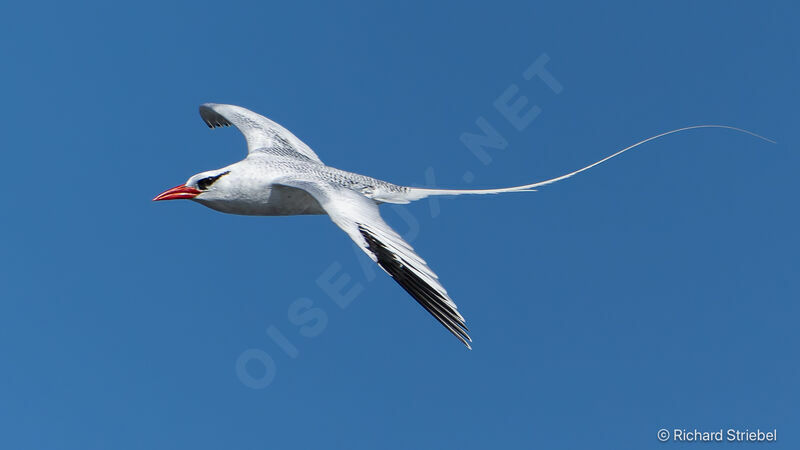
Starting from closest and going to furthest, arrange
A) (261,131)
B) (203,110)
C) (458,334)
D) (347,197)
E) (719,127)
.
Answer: (458,334)
(347,197)
(719,127)
(261,131)
(203,110)

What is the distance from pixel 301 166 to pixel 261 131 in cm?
215

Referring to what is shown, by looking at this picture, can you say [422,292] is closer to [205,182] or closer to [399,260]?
[399,260]

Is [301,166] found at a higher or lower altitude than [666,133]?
lower

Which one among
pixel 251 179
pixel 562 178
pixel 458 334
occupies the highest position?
pixel 562 178

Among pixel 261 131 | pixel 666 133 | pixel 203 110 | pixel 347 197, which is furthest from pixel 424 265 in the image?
pixel 203 110

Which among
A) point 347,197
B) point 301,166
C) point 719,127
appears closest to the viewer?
point 347,197

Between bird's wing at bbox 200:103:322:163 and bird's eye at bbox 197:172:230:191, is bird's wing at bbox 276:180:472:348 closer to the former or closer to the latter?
bird's eye at bbox 197:172:230:191

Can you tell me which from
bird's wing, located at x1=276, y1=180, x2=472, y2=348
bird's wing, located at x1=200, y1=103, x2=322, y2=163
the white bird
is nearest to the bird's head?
the white bird

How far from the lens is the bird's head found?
10.9 metres

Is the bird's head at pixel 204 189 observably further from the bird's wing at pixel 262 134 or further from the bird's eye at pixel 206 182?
the bird's wing at pixel 262 134

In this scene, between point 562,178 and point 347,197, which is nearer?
point 347,197

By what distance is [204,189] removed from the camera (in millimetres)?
10977

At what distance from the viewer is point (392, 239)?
8648 mm

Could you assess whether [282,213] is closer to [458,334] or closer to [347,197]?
[347,197]
